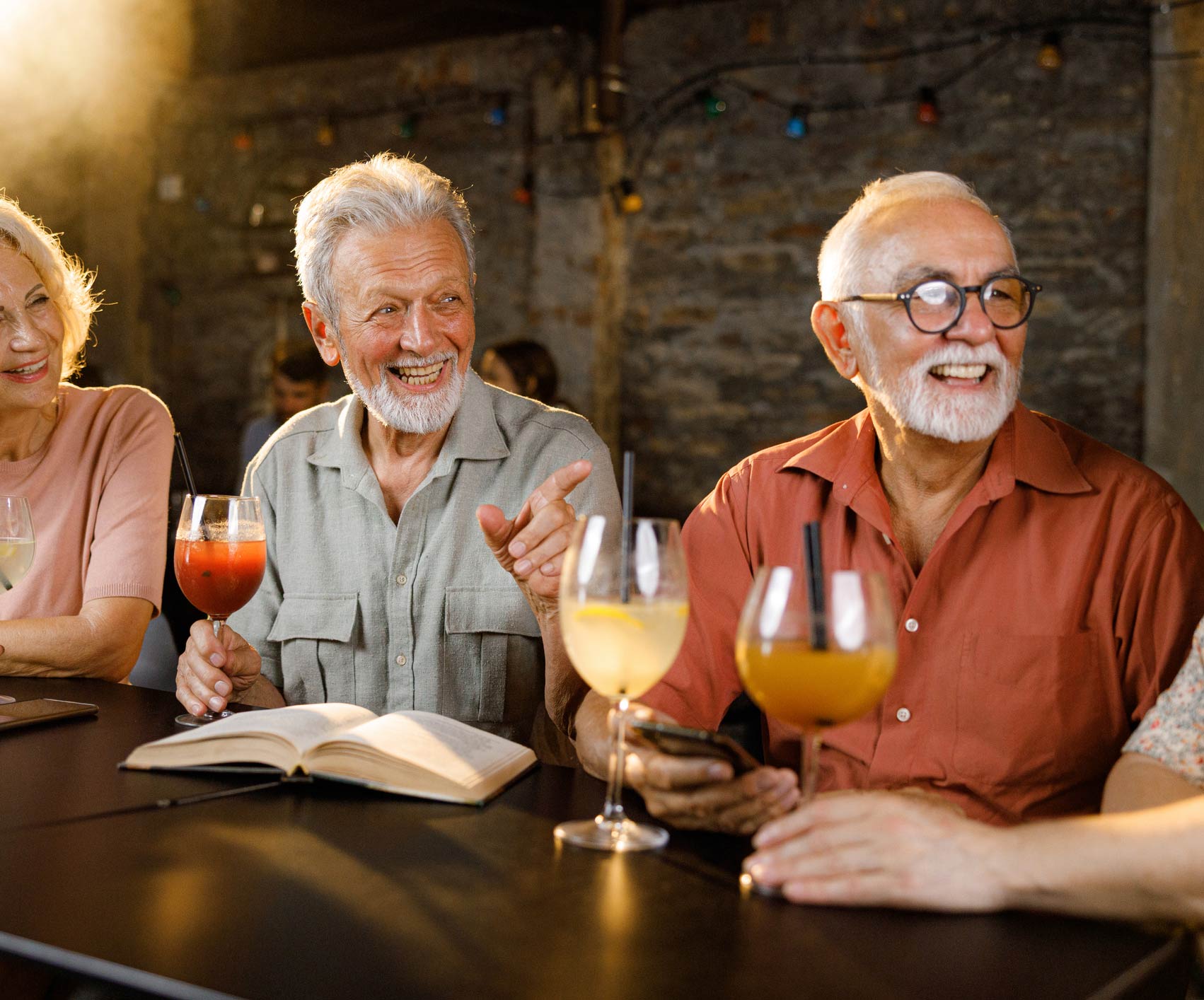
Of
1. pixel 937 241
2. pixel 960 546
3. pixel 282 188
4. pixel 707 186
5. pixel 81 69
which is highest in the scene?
pixel 81 69

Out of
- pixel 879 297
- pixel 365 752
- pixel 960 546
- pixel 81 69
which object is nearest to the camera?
pixel 365 752

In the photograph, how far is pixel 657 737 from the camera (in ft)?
3.47

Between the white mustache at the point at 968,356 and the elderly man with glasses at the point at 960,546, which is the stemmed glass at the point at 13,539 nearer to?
the elderly man with glasses at the point at 960,546

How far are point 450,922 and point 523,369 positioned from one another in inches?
165

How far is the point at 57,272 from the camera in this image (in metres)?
2.19

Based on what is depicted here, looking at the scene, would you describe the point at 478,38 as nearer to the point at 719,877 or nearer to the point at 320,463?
the point at 320,463

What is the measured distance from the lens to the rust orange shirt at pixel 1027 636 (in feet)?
4.83

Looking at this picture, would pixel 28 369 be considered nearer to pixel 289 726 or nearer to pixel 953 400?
pixel 289 726

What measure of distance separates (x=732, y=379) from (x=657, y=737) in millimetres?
4613

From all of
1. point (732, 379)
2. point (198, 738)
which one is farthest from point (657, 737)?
point (732, 379)

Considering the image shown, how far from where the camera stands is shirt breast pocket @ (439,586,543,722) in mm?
1906

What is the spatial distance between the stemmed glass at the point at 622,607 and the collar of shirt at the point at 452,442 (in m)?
0.97

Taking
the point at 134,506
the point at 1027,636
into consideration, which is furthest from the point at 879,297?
the point at 134,506

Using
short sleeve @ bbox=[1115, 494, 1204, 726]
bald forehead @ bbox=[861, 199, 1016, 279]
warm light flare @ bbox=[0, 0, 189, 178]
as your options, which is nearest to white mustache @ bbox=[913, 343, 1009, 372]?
bald forehead @ bbox=[861, 199, 1016, 279]
